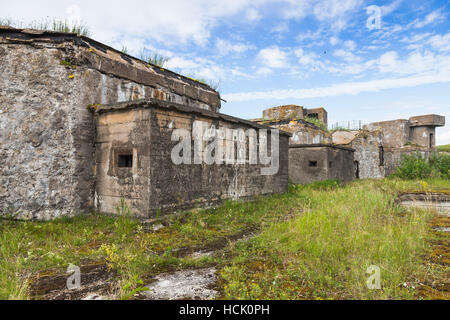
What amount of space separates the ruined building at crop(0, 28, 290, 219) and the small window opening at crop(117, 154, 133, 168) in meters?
0.02

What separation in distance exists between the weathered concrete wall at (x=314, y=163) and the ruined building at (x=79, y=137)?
7.80 meters

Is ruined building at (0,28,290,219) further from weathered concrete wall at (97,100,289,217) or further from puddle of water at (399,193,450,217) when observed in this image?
puddle of water at (399,193,450,217)

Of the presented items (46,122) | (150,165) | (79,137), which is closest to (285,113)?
(150,165)

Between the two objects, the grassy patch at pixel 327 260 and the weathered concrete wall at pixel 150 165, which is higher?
the weathered concrete wall at pixel 150 165

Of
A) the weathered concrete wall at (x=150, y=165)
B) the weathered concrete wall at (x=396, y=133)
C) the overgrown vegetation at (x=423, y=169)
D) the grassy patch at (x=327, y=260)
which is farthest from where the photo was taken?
the weathered concrete wall at (x=396, y=133)

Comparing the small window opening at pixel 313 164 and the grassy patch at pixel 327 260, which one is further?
Result: the small window opening at pixel 313 164

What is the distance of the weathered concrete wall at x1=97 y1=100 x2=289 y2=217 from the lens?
5.40 m

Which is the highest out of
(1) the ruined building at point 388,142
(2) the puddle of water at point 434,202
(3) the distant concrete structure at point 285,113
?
(3) the distant concrete structure at point 285,113

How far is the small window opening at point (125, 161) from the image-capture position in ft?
19.4

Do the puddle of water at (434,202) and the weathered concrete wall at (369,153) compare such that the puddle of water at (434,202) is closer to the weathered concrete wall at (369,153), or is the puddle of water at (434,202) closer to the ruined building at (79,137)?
the ruined building at (79,137)

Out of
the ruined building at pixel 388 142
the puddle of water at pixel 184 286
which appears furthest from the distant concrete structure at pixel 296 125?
the puddle of water at pixel 184 286

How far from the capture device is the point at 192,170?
6363 millimetres

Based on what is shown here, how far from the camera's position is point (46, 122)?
5652 millimetres

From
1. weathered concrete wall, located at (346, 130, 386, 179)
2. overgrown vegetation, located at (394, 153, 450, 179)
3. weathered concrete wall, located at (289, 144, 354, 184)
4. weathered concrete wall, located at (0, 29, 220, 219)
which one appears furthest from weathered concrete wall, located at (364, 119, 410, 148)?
weathered concrete wall, located at (0, 29, 220, 219)
